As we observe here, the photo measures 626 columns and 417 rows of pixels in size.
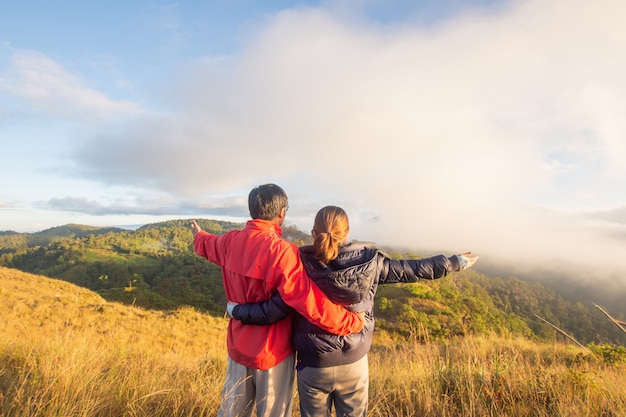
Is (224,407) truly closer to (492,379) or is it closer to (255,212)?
(255,212)

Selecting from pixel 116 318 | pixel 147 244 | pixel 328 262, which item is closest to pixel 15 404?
pixel 328 262

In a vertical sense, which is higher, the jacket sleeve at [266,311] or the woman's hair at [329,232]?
the woman's hair at [329,232]

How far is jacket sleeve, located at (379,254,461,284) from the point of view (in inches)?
89.0

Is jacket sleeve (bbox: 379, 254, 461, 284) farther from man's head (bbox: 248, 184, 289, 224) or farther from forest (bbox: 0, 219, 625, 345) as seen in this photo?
forest (bbox: 0, 219, 625, 345)

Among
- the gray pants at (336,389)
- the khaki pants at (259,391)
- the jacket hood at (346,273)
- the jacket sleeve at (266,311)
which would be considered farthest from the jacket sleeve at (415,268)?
the khaki pants at (259,391)

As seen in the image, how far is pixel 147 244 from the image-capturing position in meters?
105

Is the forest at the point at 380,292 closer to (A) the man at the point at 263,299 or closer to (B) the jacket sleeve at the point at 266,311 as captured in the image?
(A) the man at the point at 263,299

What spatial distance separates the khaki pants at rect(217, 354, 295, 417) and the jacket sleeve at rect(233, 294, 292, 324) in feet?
1.29

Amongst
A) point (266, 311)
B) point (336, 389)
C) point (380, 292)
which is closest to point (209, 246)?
point (266, 311)

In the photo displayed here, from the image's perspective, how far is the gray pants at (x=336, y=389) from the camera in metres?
2.07

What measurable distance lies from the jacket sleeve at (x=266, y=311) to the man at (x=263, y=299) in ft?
0.21

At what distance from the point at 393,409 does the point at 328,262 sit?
2.04 meters

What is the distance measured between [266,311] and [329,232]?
2.08ft

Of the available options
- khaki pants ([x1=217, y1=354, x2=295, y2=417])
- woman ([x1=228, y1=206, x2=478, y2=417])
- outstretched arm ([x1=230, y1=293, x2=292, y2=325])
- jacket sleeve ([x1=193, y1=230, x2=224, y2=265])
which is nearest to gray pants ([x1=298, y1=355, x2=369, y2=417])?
woman ([x1=228, y1=206, x2=478, y2=417])
